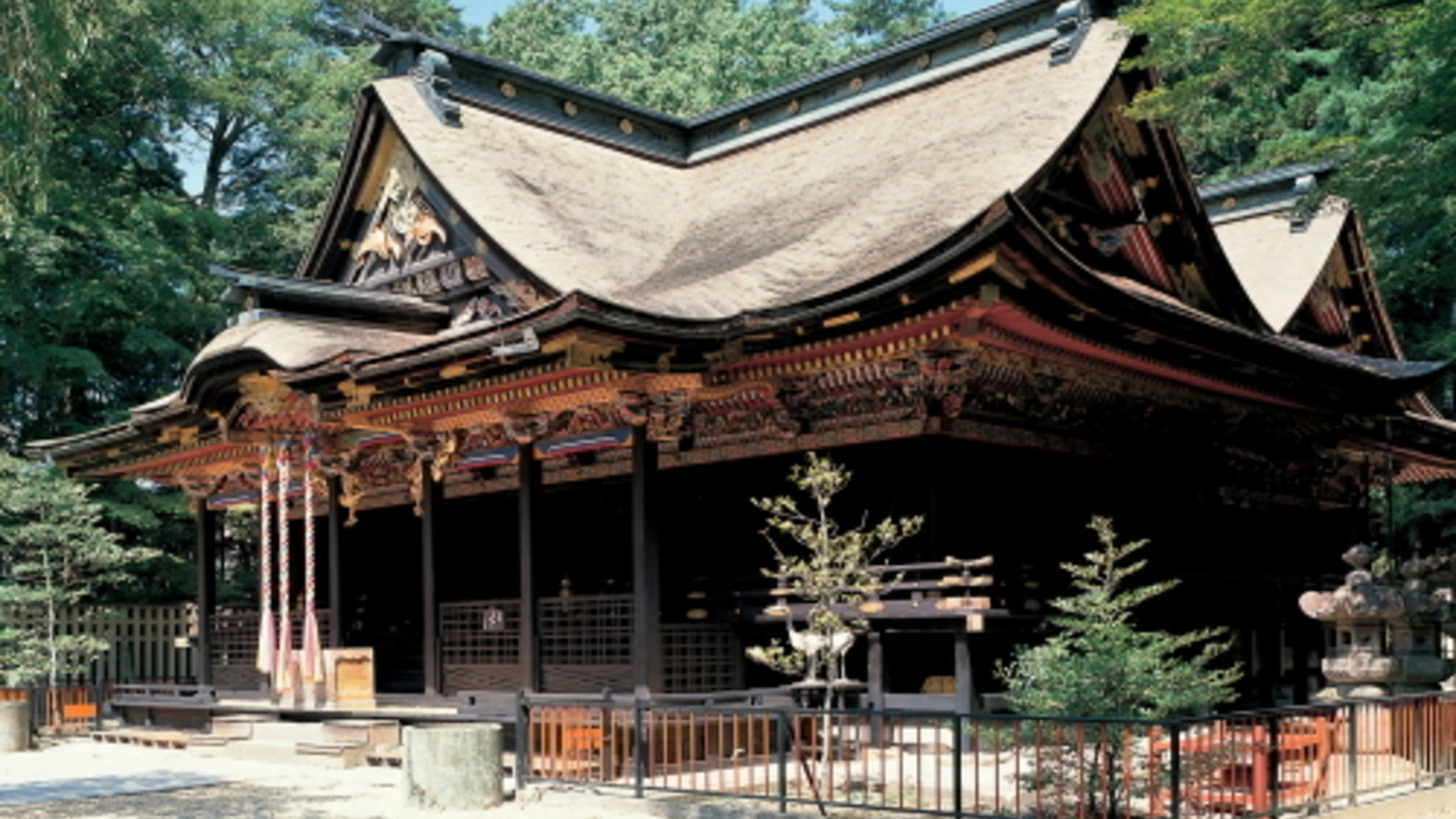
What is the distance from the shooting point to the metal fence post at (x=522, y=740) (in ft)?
44.9

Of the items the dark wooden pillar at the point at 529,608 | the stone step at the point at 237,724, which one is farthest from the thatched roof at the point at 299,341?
the stone step at the point at 237,724

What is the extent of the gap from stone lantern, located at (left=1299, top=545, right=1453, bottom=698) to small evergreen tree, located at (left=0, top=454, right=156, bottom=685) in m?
17.6

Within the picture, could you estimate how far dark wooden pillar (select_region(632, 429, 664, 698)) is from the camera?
15.7 metres

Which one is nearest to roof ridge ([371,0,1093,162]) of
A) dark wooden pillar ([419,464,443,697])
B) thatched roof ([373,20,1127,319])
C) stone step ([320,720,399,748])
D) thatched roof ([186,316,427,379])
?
thatched roof ([373,20,1127,319])

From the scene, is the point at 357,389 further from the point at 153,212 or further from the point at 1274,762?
the point at 153,212

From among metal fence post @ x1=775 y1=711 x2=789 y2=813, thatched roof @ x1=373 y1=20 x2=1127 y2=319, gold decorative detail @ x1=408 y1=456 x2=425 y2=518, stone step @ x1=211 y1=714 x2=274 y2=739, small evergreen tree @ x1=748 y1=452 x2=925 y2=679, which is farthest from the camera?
stone step @ x1=211 y1=714 x2=274 y2=739

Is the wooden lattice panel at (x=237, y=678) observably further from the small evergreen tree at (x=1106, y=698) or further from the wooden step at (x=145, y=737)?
the small evergreen tree at (x=1106, y=698)

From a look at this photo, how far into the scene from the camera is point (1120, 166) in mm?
19062

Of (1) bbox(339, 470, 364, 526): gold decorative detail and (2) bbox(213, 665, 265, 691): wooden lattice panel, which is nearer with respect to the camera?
(1) bbox(339, 470, 364, 526): gold decorative detail

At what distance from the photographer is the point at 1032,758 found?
10906 millimetres

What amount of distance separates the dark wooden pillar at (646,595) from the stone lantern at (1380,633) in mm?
6359

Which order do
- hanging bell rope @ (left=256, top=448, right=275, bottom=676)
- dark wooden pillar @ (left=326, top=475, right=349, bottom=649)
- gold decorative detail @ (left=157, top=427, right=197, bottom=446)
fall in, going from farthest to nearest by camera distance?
1. gold decorative detail @ (left=157, top=427, right=197, bottom=446)
2. dark wooden pillar @ (left=326, top=475, right=349, bottom=649)
3. hanging bell rope @ (left=256, top=448, right=275, bottom=676)

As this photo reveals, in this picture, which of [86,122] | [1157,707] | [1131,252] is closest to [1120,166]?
[1131,252]

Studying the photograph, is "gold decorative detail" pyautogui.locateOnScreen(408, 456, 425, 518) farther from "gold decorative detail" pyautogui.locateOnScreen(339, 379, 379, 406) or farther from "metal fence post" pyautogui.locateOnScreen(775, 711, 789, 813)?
"metal fence post" pyautogui.locateOnScreen(775, 711, 789, 813)
